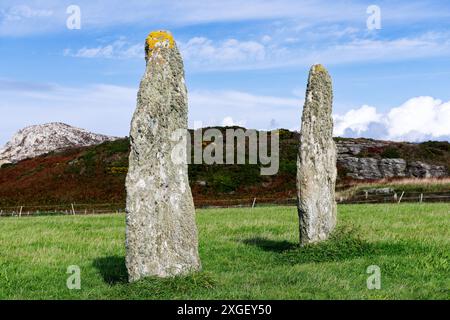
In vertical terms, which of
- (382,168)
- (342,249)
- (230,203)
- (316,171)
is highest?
(316,171)

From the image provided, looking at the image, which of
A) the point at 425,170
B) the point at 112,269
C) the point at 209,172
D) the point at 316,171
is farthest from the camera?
the point at 425,170

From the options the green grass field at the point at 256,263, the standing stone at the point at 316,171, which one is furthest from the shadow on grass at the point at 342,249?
the standing stone at the point at 316,171

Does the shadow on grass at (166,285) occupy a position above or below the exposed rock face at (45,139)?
below

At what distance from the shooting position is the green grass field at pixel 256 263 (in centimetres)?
1188

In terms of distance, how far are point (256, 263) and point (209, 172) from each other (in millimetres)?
48938

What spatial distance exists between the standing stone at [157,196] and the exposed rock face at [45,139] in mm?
101921

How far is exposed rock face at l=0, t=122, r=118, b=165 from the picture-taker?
11194cm

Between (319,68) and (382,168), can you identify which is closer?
(319,68)

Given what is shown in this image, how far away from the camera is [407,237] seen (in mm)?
18438

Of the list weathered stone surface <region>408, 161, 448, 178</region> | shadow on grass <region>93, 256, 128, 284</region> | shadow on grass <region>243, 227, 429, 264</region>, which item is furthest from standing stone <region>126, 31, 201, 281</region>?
weathered stone surface <region>408, 161, 448, 178</region>

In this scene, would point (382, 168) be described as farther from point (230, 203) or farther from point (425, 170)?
point (230, 203)

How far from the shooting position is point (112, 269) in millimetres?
15586

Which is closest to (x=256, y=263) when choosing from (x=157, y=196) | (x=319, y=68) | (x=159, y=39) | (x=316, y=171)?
(x=316, y=171)

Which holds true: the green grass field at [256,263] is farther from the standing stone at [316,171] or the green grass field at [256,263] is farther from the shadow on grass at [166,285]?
the standing stone at [316,171]
